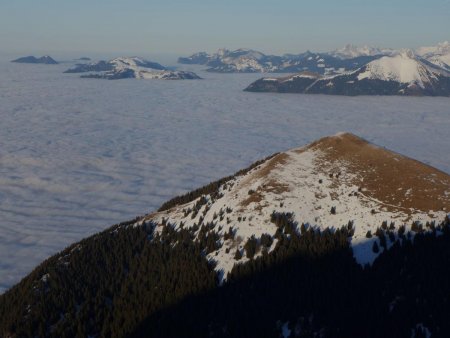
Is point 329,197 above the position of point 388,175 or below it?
below

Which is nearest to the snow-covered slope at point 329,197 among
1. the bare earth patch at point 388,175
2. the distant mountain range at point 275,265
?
the bare earth patch at point 388,175

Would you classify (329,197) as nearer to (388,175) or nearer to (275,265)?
A: (388,175)

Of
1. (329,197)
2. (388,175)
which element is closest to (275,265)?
(329,197)

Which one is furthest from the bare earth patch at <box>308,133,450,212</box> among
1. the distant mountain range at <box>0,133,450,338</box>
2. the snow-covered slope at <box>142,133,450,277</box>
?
the distant mountain range at <box>0,133,450,338</box>

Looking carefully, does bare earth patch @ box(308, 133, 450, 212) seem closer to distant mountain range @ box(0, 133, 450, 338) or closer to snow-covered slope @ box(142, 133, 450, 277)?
snow-covered slope @ box(142, 133, 450, 277)

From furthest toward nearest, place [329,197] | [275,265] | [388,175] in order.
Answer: [388,175] → [329,197] → [275,265]
